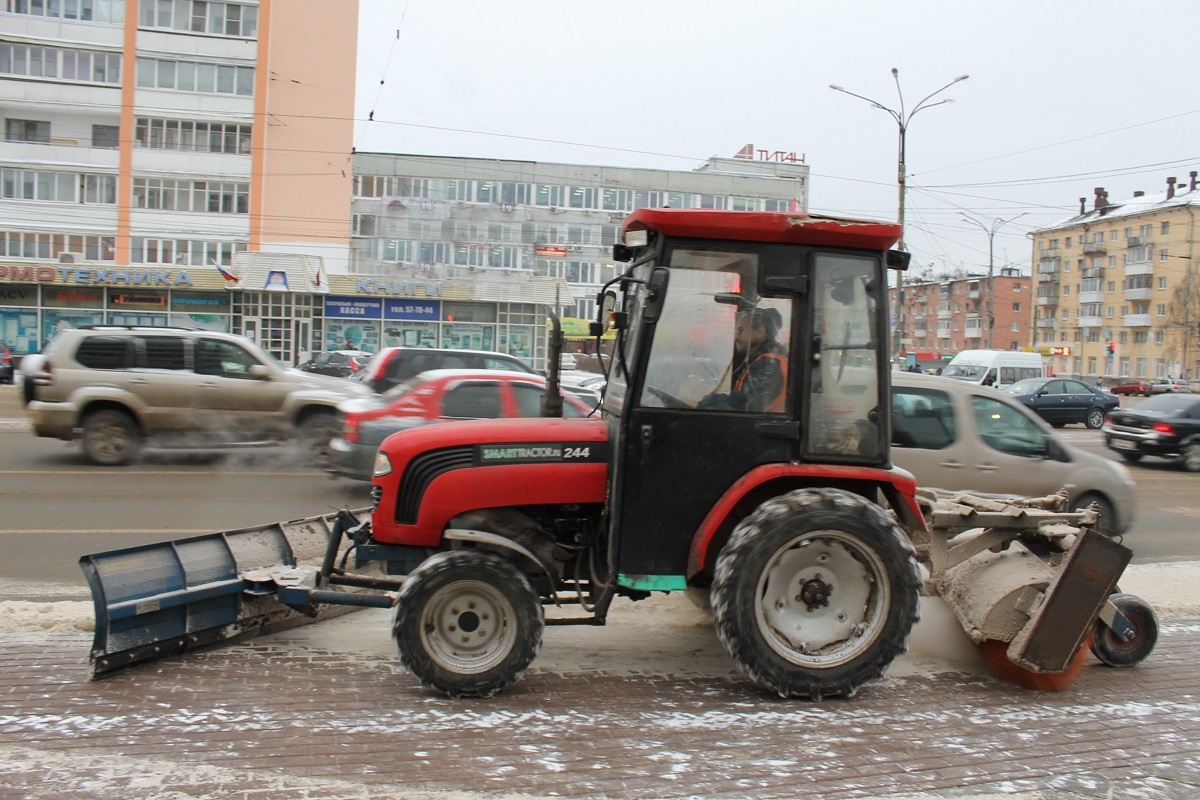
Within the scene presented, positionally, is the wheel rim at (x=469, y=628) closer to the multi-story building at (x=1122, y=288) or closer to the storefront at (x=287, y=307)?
the storefront at (x=287, y=307)

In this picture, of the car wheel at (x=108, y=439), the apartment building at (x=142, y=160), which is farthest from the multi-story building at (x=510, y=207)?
the car wheel at (x=108, y=439)

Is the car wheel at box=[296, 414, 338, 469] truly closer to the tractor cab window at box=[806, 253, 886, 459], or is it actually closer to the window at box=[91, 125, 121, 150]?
the tractor cab window at box=[806, 253, 886, 459]

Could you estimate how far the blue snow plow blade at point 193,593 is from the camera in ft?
16.2

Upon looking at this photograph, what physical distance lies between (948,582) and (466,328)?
4372 cm

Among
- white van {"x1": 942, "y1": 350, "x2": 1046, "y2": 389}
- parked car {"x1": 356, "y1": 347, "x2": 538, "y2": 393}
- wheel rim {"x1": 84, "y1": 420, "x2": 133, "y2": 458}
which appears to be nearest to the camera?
wheel rim {"x1": 84, "y1": 420, "x2": 133, "y2": 458}

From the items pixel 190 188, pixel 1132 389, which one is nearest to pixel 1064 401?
pixel 1132 389

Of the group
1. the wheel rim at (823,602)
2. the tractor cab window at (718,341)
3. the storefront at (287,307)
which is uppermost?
the storefront at (287,307)

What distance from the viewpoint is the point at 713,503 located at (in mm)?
4883

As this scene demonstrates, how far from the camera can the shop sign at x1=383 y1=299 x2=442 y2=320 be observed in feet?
155

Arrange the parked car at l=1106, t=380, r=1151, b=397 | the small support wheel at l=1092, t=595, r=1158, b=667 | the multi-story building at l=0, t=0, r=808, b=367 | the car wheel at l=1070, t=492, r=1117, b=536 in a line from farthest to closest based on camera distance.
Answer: the parked car at l=1106, t=380, r=1151, b=397
the multi-story building at l=0, t=0, r=808, b=367
the car wheel at l=1070, t=492, r=1117, b=536
the small support wheel at l=1092, t=595, r=1158, b=667

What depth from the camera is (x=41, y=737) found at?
4230 mm

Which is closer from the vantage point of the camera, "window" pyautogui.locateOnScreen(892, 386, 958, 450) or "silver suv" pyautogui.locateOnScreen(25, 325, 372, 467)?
"window" pyautogui.locateOnScreen(892, 386, 958, 450)

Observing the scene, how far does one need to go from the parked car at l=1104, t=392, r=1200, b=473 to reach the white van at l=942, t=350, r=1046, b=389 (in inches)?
706

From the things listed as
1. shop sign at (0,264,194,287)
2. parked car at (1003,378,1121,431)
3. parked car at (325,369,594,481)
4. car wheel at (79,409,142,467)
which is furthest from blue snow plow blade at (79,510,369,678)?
shop sign at (0,264,194,287)
